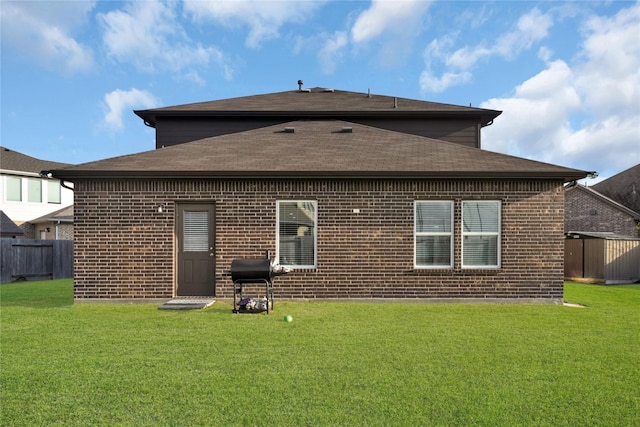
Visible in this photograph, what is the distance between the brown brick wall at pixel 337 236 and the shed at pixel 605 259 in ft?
27.6

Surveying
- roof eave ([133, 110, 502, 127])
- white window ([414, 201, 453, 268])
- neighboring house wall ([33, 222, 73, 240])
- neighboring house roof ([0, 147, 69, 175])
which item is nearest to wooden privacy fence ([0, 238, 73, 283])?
neighboring house wall ([33, 222, 73, 240])

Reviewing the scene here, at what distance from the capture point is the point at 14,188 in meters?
25.9

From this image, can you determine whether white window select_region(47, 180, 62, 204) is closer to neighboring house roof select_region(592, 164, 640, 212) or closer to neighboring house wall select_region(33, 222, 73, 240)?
neighboring house wall select_region(33, 222, 73, 240)

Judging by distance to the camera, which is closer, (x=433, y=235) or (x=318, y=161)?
(x=433, y=235)

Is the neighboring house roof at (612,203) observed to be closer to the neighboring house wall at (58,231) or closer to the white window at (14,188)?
the neighboring house wall at (58,231)

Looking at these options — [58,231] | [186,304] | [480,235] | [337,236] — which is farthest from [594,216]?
[58,231]

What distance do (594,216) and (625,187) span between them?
6318 millimetres

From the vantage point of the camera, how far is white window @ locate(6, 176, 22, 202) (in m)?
25.7

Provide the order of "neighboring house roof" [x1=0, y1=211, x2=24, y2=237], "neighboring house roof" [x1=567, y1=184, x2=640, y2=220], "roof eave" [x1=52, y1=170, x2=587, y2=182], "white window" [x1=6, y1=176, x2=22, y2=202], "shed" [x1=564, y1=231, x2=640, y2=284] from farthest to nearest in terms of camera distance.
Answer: "white window" [x1=6, y1=176, x2=22, y2=202] → "neighboring house roof" [x1=567, y1=184, x2=640, y2=220] → "neighboring house roof" [x1=0, y1=211, x2=24, y2=237] → "shed" [x1=564, y1=231, x2=640, y2=284] → "roof eave" [x1=52, y1=170, x2=587, y2=182]

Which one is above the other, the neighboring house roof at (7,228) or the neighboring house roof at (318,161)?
the neighboring house roof at (318,161)

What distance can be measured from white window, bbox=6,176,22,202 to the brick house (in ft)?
65.1

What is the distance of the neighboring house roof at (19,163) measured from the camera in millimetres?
25612

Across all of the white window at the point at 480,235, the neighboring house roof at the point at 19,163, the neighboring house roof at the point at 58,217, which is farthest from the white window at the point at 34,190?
the white window at the point at 480,235

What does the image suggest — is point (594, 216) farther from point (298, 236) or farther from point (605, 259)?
point (298, 236)
